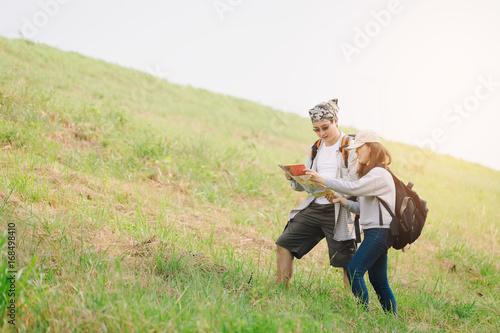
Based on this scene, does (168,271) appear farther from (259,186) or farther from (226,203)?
(259,186)

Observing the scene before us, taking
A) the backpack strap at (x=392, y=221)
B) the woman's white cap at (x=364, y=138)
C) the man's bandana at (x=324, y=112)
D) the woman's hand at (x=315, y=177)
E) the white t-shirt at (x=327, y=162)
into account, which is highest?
the man's bandana at (x=324, y=112)

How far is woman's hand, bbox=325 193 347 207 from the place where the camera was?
384cm

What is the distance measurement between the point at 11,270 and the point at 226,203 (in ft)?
16.1

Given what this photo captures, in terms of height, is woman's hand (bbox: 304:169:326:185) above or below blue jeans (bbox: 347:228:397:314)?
above

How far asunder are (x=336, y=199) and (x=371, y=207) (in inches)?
12.9

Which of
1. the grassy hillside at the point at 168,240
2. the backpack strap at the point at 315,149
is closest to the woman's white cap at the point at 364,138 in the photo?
the backpack strap at the point at 315,149

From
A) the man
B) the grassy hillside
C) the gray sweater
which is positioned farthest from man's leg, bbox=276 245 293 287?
the gray sweater

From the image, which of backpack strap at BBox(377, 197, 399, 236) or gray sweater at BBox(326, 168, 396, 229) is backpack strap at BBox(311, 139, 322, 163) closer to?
gray sweater at BBox(326, 168, 396, 229)

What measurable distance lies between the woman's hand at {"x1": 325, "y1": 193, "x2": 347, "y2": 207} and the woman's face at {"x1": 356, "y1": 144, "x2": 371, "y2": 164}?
1.29ft

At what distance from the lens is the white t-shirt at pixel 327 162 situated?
4121 millimetres

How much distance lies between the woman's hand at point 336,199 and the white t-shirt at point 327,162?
23 cm

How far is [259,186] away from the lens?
8.96 meters

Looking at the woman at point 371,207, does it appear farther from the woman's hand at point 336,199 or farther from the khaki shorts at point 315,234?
the khaki shorts at point 315,234

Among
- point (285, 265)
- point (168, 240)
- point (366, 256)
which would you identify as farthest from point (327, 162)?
point (168, 240)
